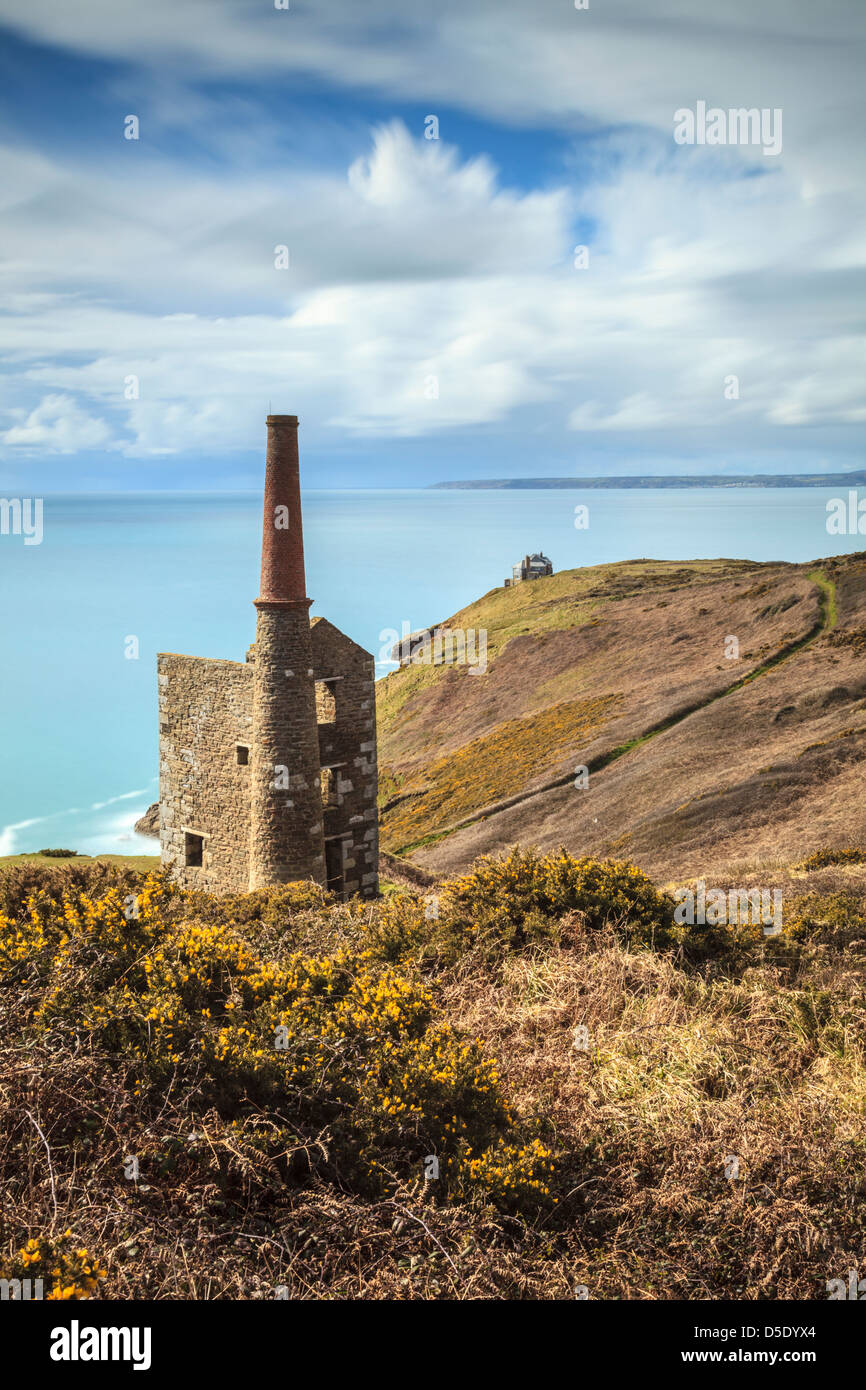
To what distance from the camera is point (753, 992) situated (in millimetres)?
10188

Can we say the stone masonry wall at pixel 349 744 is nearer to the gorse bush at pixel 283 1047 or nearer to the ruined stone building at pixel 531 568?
the gorse bush at pixel 283 1047

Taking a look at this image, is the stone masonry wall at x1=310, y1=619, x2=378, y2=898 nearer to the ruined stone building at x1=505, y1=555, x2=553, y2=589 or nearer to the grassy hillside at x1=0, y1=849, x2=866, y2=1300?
the grassy hillside at x1=0, y1=849, x2=866, y2=1300

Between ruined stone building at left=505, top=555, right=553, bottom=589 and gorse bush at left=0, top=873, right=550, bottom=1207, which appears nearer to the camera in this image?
gorse bush at left=0, top=873, right=550, bottom=1207

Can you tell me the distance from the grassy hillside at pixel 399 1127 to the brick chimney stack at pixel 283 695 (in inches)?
433

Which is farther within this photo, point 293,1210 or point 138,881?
point 138,881

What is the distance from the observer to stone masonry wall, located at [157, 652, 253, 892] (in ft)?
73.8

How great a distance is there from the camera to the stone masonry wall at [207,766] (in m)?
22.5

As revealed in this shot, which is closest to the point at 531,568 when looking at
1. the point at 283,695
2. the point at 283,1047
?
the point at 283,695

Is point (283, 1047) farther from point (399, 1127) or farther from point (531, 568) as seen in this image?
point (531, 568)

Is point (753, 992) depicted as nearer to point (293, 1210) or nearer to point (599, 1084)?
point (599, 1084)

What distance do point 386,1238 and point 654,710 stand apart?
43.6m

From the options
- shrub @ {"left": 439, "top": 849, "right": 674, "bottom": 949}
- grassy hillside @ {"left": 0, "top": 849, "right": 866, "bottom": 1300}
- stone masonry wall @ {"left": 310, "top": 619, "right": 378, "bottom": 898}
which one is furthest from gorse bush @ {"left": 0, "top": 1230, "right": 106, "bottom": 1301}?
stone masonry wall @ {"left": 310, "top": 619, "right": 378, "bottom": 898}

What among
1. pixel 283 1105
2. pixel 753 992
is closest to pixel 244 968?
pixel 283 1105

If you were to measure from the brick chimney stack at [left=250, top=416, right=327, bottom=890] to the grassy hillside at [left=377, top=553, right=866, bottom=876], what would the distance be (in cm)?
1233
